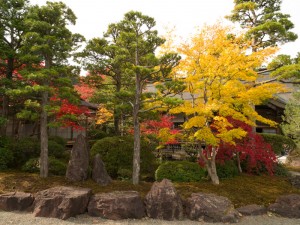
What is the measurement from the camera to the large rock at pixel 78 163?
10367 mm

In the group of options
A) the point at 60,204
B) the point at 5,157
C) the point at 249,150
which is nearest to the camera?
the point at 60,204

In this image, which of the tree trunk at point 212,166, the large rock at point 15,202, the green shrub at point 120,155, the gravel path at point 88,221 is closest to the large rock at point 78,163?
the green shrub at point 120,155

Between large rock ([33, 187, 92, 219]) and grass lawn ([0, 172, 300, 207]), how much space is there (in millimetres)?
1208

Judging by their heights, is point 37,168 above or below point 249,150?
below

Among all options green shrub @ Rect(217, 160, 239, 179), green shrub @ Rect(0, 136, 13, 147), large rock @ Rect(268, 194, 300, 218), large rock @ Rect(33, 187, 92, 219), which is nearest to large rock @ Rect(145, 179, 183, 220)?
large rock @ Rect(33, 187, 92, 219)

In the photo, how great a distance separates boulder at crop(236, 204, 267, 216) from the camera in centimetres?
844

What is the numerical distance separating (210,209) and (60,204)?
17.0 ft

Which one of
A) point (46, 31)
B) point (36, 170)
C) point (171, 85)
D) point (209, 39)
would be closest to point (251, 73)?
point (209, 39)

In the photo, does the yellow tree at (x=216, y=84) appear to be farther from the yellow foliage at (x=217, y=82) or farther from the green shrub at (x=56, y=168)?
the green shrub at (x=56, y=168)

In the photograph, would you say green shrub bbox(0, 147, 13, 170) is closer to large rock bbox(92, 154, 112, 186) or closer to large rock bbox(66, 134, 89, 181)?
large rock bbox(66, 134, 89, 181)

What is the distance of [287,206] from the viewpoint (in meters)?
8.66

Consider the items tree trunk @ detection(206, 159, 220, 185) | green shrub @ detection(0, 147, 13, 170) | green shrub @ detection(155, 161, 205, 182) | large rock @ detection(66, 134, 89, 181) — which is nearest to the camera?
large rock @ detection(66, 134, 89, 181)

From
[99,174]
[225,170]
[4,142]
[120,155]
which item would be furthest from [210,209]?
[4,142]

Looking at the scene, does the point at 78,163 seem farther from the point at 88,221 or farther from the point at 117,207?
the point at 117,207
